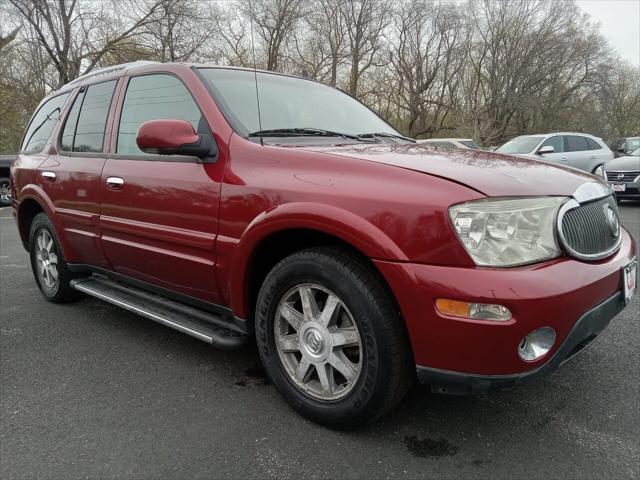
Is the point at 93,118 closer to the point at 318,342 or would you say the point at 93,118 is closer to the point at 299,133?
the point at 299,133

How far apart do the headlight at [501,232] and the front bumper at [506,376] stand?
1.09 ft

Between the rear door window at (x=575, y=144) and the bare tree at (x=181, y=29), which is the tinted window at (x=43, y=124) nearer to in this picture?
the rear door window at (x=575, y=144)

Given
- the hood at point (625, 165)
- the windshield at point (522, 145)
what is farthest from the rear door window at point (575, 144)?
the hood at point (625, 165)

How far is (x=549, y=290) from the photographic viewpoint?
5.91 feet

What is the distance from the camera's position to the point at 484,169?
6.97 feet

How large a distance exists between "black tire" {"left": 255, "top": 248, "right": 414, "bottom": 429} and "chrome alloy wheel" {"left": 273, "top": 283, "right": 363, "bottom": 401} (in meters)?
0.04

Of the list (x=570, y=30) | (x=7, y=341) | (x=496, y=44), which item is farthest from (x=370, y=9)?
Result: (x=7, y=341)

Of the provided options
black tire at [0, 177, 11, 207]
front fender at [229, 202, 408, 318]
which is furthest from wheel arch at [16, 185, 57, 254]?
black tire at [0, 177, 11, 207]

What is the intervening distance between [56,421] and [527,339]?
2.19m

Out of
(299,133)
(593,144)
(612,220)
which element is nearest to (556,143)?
(593,144)

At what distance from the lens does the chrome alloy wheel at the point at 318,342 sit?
2209 mm

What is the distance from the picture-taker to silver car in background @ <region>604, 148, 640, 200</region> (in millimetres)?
9781

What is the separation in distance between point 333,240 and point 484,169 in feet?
2.37

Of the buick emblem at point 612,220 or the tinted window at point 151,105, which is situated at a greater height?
the tinted window at point 151,105
